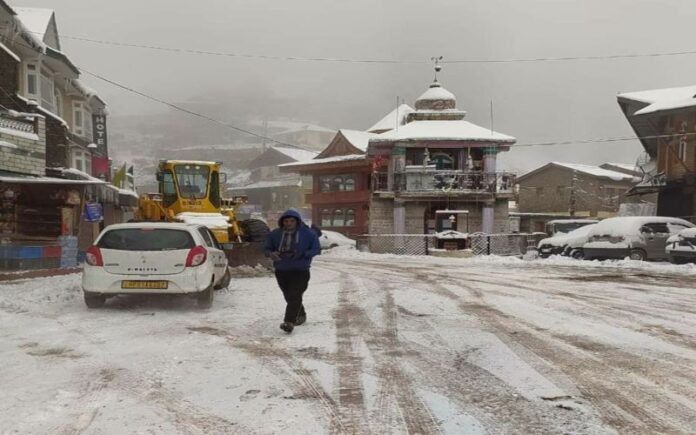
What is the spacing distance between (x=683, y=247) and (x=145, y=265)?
1553 centimetres

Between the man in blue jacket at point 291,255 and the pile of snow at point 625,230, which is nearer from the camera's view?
the man in blue jacket at point 291,255

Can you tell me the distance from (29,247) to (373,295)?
987 centimetres

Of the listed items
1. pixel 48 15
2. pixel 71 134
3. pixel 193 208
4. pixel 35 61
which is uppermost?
pixel 48 15

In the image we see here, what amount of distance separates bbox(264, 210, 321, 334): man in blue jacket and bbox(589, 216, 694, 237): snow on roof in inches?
606

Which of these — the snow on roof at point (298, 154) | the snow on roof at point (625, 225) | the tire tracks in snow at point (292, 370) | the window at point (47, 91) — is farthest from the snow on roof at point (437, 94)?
the snow on roof at point (298, 154)

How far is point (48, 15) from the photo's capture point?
1062 inches

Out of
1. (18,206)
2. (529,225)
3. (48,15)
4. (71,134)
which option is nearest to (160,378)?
(18,206)

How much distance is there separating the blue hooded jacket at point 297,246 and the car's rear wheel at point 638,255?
15370mm

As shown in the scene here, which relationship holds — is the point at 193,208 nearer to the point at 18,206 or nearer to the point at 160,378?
the point at 18,206

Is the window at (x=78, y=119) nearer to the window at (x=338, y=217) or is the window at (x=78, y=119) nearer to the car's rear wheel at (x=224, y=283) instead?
the window at (x=338, y=217)

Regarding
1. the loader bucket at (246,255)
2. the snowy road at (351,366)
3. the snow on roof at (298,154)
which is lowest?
the snowy road at (351,366)

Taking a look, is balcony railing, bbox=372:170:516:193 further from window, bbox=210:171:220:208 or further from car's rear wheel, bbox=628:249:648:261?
window, bbox=210:171:220:208

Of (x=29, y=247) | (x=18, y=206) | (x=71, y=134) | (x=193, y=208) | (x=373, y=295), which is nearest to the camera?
(x=373, y=295)

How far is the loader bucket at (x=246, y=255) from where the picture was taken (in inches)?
544
